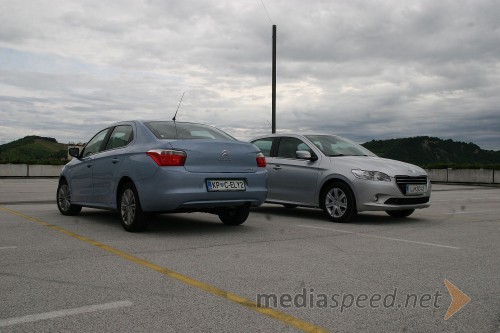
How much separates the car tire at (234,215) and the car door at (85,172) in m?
2.17

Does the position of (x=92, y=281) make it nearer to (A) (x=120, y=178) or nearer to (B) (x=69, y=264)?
(B) (x=69, y=264)

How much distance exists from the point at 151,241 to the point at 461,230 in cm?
461

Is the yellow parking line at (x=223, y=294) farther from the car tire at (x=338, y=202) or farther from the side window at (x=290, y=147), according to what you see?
the side window at (x=290, y=147)

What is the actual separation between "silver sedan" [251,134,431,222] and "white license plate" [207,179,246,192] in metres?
2.33

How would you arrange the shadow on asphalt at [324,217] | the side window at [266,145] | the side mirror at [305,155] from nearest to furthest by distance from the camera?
the shadow on asphalt at [324,217]
the side mirror at [305,155]
the side window at [266,145]

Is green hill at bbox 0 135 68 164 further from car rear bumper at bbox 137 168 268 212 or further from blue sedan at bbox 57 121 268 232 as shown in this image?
car rear bumper at bbox 137 168 268 212

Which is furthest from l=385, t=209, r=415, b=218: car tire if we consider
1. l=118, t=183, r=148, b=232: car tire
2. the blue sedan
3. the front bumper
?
l=118, t=183, r=148, b=232: car tire

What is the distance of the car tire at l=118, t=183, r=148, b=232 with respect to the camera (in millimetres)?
7297

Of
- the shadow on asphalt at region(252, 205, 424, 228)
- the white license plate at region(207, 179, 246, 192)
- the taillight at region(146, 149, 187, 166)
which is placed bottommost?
the shadow on asphalt at region(252, 205, 424, 228)

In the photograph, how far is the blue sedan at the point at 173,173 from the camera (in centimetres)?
700

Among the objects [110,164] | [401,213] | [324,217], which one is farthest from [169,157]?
[401,213]

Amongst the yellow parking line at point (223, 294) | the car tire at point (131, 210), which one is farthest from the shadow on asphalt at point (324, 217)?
the yellow parking line at point (223, 294)

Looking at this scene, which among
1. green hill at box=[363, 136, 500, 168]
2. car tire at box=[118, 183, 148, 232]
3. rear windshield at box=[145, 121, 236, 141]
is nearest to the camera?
car tire at box=[118, 183, 148, 232]

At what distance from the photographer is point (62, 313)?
356 centimetres
